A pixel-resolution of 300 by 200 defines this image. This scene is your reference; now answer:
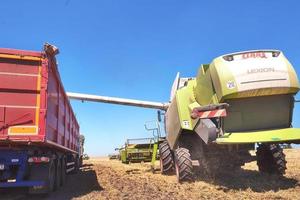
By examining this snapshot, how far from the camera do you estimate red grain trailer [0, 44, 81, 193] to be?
8.07 meters

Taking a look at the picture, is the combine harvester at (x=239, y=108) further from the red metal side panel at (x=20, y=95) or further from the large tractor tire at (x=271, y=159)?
the red metal side panel at (x=20, y=95)

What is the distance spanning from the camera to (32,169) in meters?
8.68

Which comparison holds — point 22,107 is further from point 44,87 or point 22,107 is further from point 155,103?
point 155,103

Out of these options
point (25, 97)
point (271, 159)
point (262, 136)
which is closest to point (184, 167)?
point (262, 136)

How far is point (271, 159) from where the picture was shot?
37.4 ft

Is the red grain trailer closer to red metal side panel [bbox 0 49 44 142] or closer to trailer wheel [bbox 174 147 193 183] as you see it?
red metal side panel [bbox 0 49 44 142]

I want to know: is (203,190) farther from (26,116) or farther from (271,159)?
(26,116)

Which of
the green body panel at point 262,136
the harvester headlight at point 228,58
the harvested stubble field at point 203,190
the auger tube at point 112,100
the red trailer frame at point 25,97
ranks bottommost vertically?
the harvested stubble field at point 203,190

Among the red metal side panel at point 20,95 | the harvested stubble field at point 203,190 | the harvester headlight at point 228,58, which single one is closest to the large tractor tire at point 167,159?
the harvested stubble field at point 203,190

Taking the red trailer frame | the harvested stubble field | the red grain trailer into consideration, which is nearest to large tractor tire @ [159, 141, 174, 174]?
the harvested stubble field

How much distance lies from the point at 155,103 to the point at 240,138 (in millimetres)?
8387

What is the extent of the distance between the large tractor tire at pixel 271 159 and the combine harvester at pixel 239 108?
1.12 meters

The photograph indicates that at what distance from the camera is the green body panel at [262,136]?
890cm

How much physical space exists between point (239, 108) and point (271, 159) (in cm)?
269
